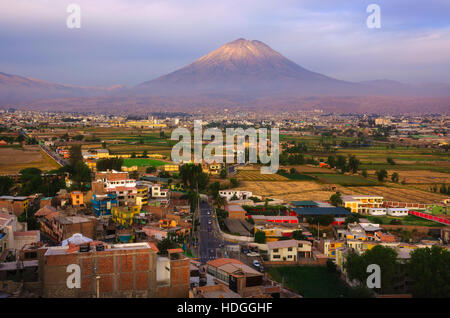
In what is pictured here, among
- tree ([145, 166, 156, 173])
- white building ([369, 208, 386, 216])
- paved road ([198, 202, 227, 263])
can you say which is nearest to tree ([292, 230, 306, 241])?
paved road ([198, 202, 227, 263])

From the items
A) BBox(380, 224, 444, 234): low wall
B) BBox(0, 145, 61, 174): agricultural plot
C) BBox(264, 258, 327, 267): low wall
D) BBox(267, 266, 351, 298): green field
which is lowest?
BBox(267, 266, 351, 298): green field

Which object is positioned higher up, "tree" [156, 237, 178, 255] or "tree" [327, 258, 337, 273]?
"tree" [156, 237, 178, 255]

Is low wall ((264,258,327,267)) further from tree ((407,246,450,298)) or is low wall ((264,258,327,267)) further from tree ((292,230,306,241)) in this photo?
tree ((407,246,450,298))

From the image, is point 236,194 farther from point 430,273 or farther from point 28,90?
point 28,90

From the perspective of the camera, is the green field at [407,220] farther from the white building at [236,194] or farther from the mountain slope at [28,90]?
the mountain slope at [28,90]

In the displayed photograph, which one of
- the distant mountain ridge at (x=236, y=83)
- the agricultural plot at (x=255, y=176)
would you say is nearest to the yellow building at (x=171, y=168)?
the agricultural plot at (x=255, y=176)
